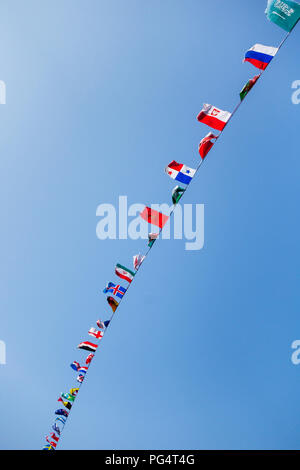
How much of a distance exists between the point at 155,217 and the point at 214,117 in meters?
2.30

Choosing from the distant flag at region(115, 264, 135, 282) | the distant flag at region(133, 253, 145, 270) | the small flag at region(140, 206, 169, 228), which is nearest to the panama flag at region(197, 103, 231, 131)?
the small flag at region(140, 206, 169, 228)

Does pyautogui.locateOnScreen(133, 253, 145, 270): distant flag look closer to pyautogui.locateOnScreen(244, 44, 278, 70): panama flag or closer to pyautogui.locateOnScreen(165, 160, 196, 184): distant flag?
pyautogui.locateOnScreen(165, 160, 196, 184): distant flag

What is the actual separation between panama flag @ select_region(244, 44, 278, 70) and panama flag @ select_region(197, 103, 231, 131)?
95 centimetres

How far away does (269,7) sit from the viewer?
14.3 feet

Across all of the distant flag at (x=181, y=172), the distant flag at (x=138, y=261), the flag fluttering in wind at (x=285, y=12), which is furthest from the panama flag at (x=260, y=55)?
the distant flag at (x=138, y=261)

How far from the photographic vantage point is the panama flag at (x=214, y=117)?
16.0ft

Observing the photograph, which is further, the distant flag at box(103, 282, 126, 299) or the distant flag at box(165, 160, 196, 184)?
the distant flag at box(103, 282, 126, 299)

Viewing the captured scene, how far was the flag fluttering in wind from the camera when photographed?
4.16m

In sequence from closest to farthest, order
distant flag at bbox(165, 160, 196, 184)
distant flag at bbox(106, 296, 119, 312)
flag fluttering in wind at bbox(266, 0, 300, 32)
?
flag fluttering in wind at bbox(266, 0, 300, 32)
distant flag at bbox(165, 160, 196, 184)
distant flag at bbox(106, 296, 119, 312)

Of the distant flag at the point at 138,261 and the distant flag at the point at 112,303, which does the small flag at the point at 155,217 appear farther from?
the distant flag at the point at 112,303

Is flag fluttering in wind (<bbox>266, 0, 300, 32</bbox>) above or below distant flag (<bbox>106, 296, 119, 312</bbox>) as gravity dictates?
above

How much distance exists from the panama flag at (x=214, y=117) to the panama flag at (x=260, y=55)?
0.95m
